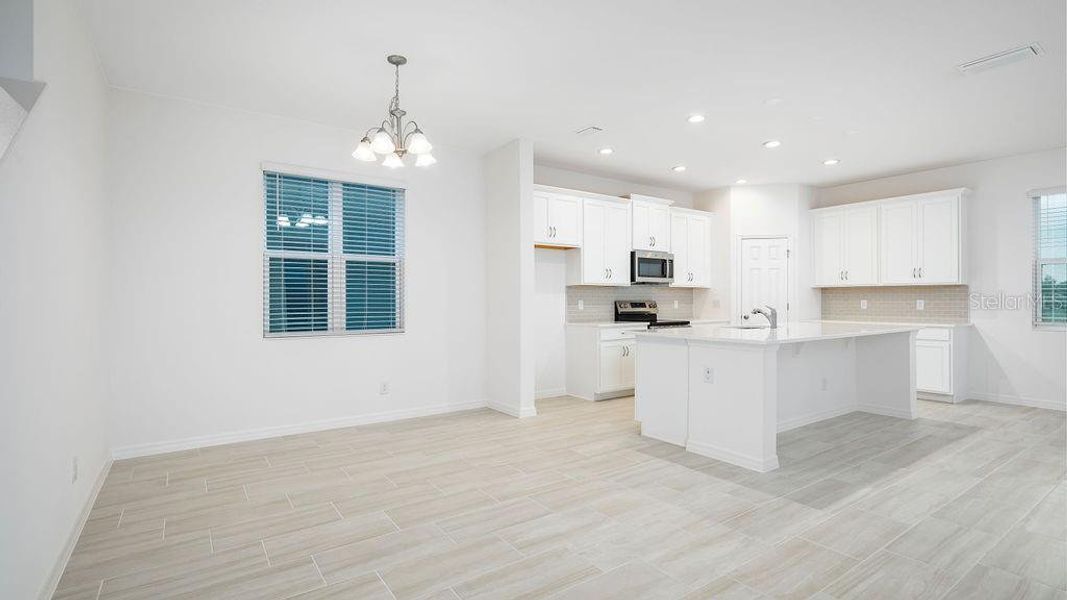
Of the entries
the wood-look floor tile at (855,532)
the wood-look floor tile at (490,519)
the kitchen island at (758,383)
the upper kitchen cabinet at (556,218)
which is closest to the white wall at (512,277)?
the upper kitchen cabinet at (556,218)

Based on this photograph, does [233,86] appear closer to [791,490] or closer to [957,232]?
[791,490]

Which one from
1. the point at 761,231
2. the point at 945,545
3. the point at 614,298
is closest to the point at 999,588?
the point at 945,545

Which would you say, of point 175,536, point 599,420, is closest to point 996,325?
point 599,420

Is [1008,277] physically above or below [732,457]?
above

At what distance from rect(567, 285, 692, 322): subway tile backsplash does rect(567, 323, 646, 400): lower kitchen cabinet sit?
0.35 metres

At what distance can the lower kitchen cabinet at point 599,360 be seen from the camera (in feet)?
19.3

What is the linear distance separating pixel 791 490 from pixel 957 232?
15.2 feet

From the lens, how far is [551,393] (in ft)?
20.2

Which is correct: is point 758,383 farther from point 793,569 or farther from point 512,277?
point 512,277

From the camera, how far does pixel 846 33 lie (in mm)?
3105

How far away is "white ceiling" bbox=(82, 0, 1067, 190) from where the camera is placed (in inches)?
114

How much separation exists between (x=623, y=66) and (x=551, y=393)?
3.77m

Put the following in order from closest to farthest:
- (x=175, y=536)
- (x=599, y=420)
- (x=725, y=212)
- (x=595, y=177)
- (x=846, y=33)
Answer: (x=175, y=536), (x=846, y=33), (x=599, y=420), (x=595, y=177), (x=725, y=212)

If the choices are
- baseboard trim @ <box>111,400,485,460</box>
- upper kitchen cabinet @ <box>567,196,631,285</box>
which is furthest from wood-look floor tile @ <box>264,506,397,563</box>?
upper kitchen cabinet @ <box>567,196,631,285</box>
